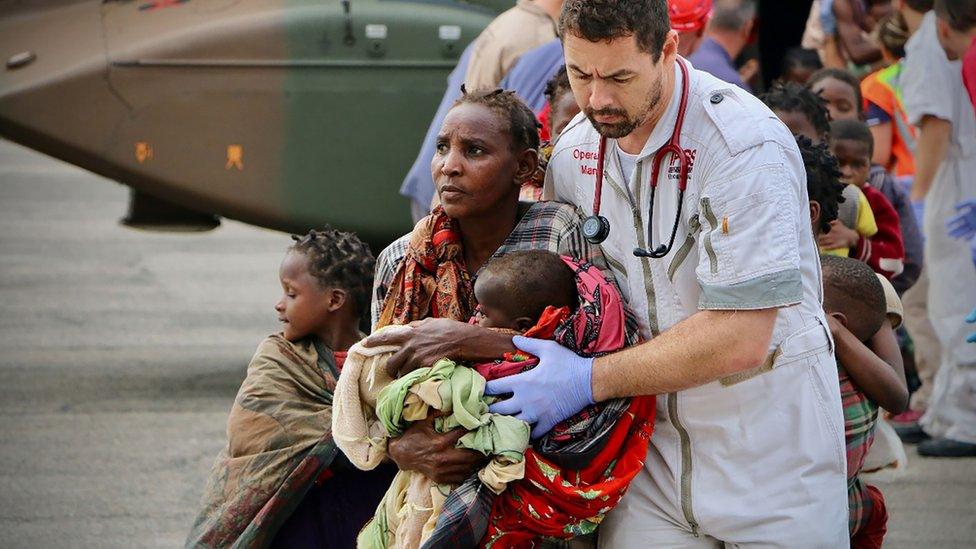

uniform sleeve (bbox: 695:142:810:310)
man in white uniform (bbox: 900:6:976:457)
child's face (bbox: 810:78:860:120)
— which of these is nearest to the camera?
uniform sleeve (bbox: 695:142:810:310)

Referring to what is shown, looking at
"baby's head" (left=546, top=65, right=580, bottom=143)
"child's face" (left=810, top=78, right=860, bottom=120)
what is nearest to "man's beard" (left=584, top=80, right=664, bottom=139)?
"baby's head" (left=546, top=65, right=580, bottom=143)

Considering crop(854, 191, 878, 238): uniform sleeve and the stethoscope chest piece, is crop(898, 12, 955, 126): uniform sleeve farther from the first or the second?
the stethoscope chest piece

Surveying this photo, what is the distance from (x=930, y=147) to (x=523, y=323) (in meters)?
4.07

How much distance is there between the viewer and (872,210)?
479 centimetres

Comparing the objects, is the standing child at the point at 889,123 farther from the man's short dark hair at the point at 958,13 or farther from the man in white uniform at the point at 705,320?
the man in white uniform at the point at 705,320

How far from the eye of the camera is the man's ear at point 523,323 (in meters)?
3.01

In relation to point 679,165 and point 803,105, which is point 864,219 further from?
point 679,165

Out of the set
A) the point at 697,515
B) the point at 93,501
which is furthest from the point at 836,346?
the point at 93,501

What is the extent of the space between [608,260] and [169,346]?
605cm

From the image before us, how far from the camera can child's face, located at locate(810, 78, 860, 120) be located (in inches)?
235

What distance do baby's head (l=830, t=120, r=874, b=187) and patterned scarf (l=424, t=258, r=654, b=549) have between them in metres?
2.52

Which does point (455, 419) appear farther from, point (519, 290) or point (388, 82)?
point (388, 82)

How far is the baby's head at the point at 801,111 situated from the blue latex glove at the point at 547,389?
2.03 metres

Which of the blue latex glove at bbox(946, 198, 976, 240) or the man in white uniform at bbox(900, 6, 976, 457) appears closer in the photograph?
the blue latex glove at bbox(946, 198, 976, 240)
